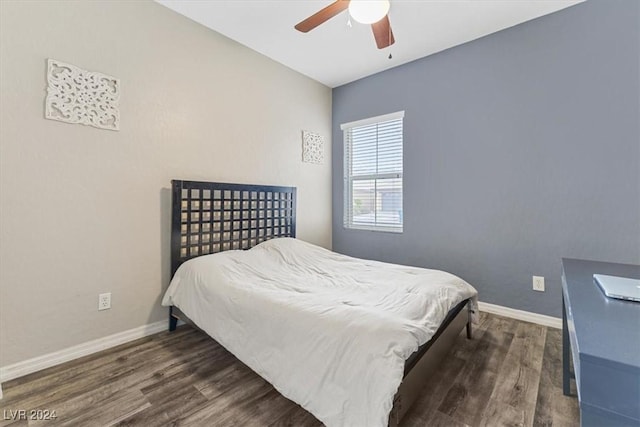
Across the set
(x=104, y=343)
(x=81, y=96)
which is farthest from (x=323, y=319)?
(x=81, y=96)

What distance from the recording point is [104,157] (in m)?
2.14

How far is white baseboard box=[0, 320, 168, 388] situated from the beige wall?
4 cm

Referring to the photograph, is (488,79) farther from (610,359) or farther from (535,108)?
(610,359)

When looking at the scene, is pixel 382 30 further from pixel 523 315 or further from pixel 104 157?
pixel 523 315

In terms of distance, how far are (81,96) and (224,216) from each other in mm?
1370

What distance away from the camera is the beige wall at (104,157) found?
71.4 inches

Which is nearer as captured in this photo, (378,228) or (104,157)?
(104,157)

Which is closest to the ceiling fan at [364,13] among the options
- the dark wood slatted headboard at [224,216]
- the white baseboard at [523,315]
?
the dark wood slatted headboard at [224,216]

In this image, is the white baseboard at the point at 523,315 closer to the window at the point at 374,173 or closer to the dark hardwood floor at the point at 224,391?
the dark hardwood floor at the point at 224,391

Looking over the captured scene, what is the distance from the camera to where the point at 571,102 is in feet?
8.02

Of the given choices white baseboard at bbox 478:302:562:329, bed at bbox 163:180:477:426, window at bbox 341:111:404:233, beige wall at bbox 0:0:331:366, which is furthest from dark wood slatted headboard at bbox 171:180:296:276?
white baseboard at bbox 478:302:562:329

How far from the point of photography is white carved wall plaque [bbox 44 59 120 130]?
6.30ft

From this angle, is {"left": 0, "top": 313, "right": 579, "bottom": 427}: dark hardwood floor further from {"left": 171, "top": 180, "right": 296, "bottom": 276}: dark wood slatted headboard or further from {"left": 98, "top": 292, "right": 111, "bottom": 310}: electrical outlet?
{"left": 171, "top": 180, "right": 296, "bottom": 276}: dark wood slatted headboard

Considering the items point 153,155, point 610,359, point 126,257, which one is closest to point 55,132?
point 153,155
